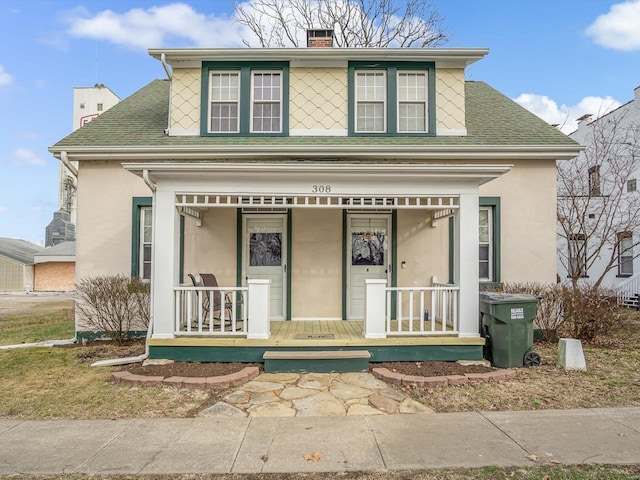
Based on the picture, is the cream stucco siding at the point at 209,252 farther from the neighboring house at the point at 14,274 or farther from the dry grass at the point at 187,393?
the neighboring house at the point at 14,274

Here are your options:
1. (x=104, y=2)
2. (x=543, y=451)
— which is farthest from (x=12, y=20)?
(x=543, y=451)

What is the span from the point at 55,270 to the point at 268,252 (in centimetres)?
2667

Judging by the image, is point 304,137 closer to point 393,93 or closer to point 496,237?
point 393,93

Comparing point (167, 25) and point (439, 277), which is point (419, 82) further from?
point (167, 25)

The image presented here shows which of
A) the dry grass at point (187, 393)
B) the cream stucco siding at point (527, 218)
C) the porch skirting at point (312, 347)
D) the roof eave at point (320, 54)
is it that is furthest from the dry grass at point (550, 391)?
the roof eave at point (320, 54)

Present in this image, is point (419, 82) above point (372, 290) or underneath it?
above

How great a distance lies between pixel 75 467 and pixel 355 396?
3016 mm

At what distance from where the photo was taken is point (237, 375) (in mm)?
5477

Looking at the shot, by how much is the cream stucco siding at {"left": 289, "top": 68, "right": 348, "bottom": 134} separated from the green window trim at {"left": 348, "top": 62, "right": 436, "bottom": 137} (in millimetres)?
150

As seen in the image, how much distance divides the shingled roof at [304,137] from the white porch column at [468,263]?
2.09 m

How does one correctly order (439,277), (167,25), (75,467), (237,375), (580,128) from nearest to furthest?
(75,467)
(237,375)
(439,277)
(167,25)
(580,128)

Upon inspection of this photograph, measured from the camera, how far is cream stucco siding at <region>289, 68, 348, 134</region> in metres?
8.42

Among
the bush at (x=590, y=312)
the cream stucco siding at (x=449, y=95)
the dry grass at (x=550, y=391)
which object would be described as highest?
the cream stucco siding at (x=449, y=95)

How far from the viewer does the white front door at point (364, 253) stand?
8.24m
